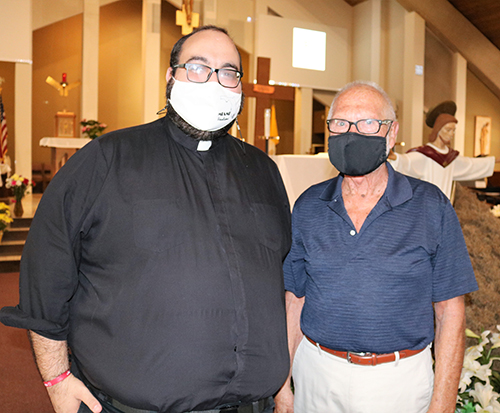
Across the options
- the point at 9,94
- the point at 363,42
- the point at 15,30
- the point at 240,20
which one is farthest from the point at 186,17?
the point at 9,94

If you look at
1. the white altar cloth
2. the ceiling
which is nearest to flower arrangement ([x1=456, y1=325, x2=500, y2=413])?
the white altar cloth

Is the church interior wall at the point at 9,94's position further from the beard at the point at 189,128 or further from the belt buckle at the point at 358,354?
the belt buckle at the point at 358,354

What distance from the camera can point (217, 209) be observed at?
1.43 metres

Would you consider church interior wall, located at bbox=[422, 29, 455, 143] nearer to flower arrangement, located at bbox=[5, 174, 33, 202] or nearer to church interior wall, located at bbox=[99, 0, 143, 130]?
church interior wall, located at bbox=[99, 0, 143, 130]

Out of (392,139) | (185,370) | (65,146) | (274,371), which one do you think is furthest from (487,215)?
(65,146)

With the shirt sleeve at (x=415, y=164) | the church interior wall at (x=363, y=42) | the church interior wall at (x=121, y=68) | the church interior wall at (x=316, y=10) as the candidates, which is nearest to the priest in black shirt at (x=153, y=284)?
the shirt sleeve at (x=415, y=164)

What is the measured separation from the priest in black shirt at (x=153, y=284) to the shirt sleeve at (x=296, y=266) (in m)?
0.20

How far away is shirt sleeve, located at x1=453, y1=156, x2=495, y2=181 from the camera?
4.93 metres

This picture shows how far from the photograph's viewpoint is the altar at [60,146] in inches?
330

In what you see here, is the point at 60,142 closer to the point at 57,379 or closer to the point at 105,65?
the point at 105,65

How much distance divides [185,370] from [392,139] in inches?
38.4

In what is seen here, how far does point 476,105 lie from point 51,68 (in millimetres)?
10676

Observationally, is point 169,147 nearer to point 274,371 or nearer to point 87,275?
point 87,275

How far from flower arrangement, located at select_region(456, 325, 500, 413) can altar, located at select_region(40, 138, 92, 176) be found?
7.30 m
